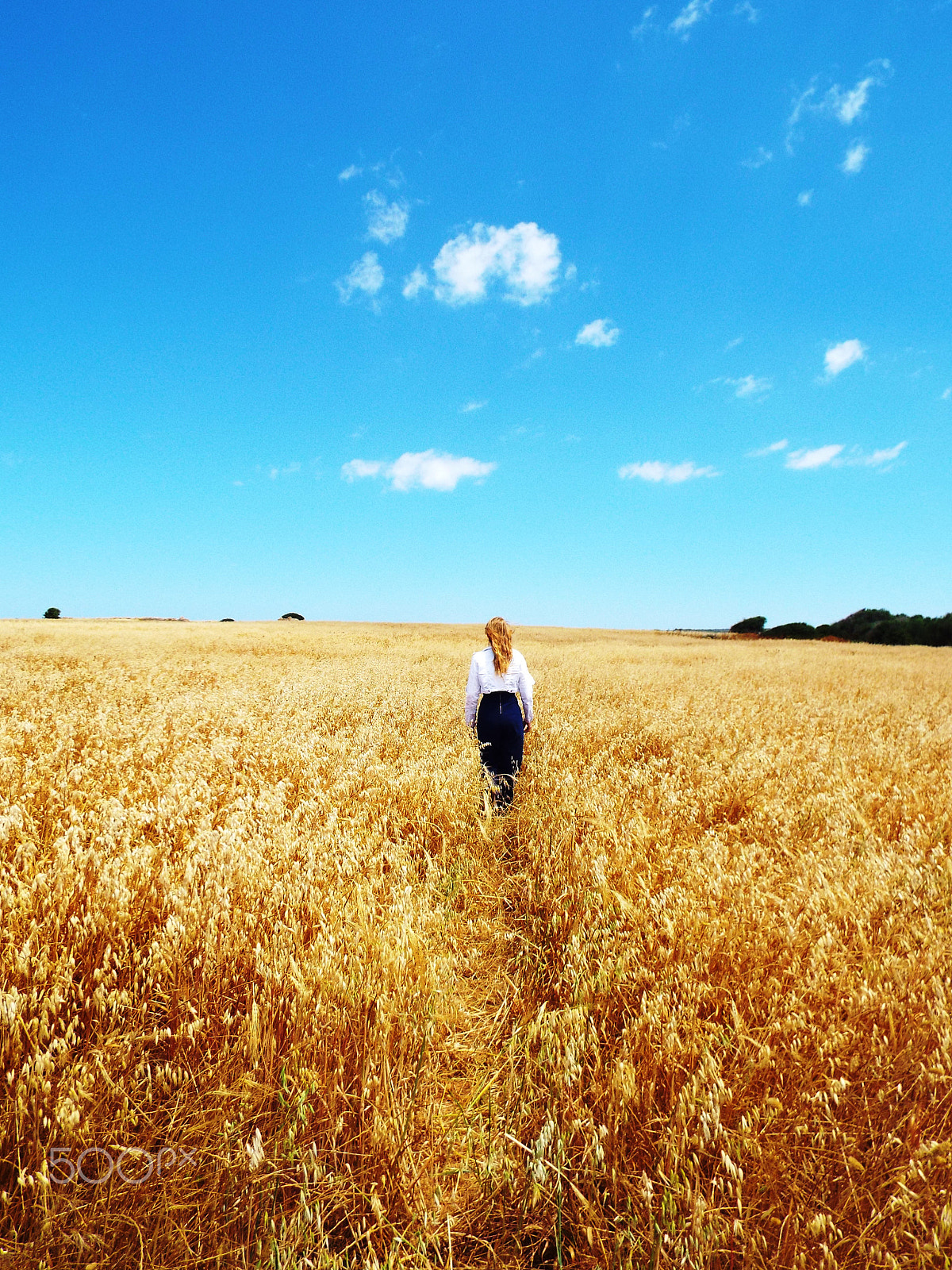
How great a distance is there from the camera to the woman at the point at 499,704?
5.89 meters

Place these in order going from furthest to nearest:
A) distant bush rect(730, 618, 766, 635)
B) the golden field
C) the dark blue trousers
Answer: distant bush rect(730, 618, 766, 635) < the dark blue trousers < the golden field

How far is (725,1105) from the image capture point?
1.94 metres

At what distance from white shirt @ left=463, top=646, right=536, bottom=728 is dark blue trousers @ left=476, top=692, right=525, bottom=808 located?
0.25 ft

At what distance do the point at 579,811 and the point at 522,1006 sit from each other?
1952 mm

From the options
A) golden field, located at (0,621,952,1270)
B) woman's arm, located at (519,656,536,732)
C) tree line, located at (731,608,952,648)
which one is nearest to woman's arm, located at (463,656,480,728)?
woman's arm, located at (519,656,536,732)

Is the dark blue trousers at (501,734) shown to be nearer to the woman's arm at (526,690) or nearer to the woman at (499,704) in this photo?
the woman at (499,704)

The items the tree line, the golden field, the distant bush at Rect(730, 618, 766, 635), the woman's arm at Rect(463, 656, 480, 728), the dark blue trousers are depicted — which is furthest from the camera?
the distant bush at Rect(730, 618, 766, 635)

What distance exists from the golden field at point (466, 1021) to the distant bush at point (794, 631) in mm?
64110

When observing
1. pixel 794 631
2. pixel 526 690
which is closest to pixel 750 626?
pixel 794 631

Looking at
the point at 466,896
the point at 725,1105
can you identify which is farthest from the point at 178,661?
the point at 725,1105

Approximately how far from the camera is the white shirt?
235 inches

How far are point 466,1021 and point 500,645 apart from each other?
393 centimetres

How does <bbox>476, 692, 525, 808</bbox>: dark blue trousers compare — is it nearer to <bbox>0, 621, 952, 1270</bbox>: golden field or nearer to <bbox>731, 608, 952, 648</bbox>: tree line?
<bbox>0, 621, 952, 1270</bbox>: golden field

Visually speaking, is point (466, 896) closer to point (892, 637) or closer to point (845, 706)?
point (845, 706)
